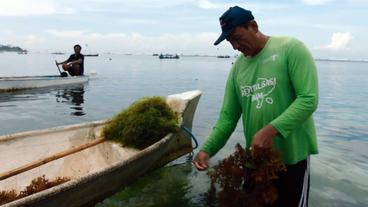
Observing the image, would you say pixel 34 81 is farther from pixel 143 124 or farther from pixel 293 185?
pixel 293 185

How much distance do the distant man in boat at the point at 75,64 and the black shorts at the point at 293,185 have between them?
66.0ft

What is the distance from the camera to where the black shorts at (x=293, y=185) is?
3.32 metres

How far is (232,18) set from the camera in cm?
319

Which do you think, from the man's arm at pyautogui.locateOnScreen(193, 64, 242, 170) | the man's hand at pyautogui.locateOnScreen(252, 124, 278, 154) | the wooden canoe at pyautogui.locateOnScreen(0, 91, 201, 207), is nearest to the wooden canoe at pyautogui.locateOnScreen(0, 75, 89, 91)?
the wooden canoe at pyautogui.locateOnScreen(0, 91, 201, 207)

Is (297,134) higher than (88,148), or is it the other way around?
(297,134)

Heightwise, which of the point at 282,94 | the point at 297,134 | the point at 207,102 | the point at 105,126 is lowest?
the point at 207,102

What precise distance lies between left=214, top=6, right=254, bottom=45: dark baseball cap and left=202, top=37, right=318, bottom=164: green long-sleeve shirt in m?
0.30

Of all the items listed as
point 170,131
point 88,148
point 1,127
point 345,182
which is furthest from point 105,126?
point 1,127

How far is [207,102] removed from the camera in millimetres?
23844

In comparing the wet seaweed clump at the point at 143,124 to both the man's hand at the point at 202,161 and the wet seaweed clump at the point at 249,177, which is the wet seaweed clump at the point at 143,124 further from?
the wet seaweed clump at the point at 249,177

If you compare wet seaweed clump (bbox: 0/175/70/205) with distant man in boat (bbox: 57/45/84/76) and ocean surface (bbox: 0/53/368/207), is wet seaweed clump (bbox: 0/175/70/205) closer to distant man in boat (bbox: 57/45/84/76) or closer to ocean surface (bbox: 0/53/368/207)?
ocean surface (bbox: 0/53/368/207)

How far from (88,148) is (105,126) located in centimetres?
62

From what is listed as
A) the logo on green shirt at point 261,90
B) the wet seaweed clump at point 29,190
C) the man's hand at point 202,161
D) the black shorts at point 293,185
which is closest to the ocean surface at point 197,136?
the wet seaweed clump at point 29,190

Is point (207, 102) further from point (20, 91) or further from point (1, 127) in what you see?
point (1, 127)
